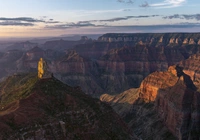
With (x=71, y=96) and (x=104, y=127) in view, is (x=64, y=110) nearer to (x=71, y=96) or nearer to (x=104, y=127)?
(x=71, y=96)

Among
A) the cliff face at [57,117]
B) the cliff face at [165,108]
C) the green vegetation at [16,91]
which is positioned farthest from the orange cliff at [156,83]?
the cliff face at [57,117]

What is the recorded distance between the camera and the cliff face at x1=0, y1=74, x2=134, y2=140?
63.0m

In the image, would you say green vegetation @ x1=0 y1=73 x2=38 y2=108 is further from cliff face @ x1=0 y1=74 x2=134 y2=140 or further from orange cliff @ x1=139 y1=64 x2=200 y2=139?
orange cliff @ x1=139 y1=64 x2=200 y2=139

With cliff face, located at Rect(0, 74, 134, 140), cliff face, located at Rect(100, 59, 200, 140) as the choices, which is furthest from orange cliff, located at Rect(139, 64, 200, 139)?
cliff face, located at Rect(0, 74, 134, 140)

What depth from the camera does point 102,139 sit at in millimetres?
70875

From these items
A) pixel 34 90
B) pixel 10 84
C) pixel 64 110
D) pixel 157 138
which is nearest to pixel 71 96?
pixel 64 110

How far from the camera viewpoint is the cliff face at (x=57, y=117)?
Result: 6297 cm

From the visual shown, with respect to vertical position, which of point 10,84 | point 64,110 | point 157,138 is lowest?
point 157,138

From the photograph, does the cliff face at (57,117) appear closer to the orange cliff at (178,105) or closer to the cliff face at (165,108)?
the orange cliff at (178,105)

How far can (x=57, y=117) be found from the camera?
231ft

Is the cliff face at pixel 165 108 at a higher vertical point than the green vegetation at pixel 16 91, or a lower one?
lower

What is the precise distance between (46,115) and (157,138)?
74.6 meters

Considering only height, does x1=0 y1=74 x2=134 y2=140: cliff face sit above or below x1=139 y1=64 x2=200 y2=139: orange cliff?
above

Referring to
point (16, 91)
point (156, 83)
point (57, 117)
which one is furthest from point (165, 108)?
point (57, 117)
